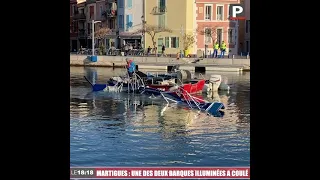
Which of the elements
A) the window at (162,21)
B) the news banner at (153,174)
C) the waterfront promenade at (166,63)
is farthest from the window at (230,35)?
the news banner at (153,174)

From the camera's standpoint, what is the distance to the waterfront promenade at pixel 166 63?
25.6m

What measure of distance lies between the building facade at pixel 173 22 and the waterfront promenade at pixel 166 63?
8.18ft

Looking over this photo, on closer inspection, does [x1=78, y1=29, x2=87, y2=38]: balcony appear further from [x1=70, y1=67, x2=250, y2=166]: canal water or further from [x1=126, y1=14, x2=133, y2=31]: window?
[x1=70, y1=67, x2=250, y2=166]: canal water

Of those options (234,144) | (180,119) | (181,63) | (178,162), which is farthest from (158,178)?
(181,63)

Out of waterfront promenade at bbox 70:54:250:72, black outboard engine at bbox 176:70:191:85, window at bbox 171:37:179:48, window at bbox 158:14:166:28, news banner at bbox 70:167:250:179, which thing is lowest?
news banner at bbox 70:167:250:179

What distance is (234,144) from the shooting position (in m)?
8.64

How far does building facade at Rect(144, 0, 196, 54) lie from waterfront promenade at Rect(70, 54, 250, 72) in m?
2.49

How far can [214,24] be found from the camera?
1203 inches

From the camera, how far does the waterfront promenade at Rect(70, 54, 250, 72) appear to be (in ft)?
83.9

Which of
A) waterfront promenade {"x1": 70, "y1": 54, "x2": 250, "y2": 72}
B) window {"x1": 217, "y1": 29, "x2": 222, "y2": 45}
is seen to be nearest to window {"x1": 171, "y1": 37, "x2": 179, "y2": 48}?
window {"x1": 217, "y1": 29, "x2": 222, "y2": 45}

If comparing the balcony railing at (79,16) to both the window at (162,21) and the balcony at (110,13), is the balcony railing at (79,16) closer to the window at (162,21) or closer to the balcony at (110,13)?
the balcony at (110,13)
